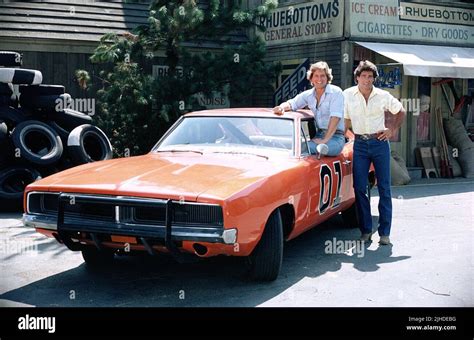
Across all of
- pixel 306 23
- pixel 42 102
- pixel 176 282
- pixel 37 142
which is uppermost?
pixel 306 23

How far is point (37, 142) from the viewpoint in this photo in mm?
9773

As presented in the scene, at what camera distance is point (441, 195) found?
1102cm

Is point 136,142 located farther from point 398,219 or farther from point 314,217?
point 314,217

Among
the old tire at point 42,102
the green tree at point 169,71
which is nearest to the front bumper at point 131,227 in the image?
the old tire at point 42,102

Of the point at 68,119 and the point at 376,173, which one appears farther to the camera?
the point at 68,119

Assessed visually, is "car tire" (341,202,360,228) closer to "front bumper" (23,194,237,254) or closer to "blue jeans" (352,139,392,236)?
"blue jeans" (352,139,392,236)

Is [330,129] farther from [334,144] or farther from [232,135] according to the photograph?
[232,135]

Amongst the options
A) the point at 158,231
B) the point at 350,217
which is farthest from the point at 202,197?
the point at 350,217

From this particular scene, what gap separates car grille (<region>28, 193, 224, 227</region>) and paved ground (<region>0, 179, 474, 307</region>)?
63 centimetres

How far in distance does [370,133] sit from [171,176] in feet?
8.40

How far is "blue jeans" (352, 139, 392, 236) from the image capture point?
666 cm

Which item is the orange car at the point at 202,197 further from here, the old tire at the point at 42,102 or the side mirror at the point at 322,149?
the old tire at the point at 42,102

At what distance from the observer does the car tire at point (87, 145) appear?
928cm

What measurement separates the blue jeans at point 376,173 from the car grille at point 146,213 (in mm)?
2664
